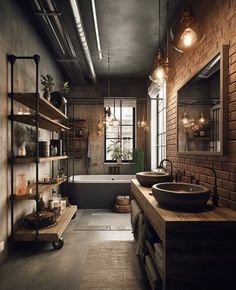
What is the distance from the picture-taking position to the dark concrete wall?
8.34ft

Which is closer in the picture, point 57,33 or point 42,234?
point 42,234

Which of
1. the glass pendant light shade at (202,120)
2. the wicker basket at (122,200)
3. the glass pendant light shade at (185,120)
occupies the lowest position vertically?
the wicker basket at (122,200)

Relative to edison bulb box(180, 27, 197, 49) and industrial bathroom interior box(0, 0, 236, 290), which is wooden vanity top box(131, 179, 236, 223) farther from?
edison bulb box(180, 27, 197, 49)

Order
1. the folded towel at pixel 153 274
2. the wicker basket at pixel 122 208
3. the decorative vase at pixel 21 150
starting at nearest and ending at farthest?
the folded towel at pixel 153 274
the decorative vase at pixel 21 150
the wicker basket at pixel 122 208

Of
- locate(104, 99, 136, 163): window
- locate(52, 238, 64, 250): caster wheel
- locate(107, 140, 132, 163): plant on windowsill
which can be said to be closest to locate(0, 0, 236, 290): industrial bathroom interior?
locate(52, 238, 64, 250): caster wheel

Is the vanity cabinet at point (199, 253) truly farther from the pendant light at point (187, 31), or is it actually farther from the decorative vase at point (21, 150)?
the decorative vase at point (21, 150)

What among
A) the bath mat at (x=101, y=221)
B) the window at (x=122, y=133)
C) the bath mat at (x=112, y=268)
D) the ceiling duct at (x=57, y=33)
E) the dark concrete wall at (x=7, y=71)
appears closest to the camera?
the bath mat at (x=112, y=268)

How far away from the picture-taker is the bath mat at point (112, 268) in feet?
7.06

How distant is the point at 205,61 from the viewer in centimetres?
216

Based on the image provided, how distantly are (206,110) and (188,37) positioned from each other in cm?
67

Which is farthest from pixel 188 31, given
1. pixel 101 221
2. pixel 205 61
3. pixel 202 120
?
pixel 101 221

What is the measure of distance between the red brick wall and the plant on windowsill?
10.4 ft

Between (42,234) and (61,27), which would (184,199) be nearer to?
(42,234)

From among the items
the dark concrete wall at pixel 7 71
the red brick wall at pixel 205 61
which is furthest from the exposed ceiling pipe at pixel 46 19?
the red brick wall at pixel 205 61
